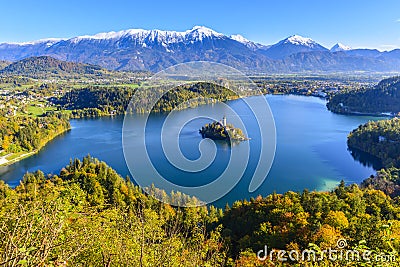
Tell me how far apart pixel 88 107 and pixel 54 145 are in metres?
11.0

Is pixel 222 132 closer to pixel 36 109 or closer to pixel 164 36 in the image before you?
pixel 36 109

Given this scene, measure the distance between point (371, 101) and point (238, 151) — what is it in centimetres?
1821

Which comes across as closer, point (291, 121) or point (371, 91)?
point (291, 121)

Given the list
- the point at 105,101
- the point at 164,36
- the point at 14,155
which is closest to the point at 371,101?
the point at 105,101

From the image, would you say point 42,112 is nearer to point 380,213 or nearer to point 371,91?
point 380,213

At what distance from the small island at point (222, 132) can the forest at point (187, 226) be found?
6.64 meters

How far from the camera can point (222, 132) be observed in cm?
1438

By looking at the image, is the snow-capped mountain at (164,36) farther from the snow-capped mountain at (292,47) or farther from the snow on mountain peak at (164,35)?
the snow-capped mountain at (292,47)

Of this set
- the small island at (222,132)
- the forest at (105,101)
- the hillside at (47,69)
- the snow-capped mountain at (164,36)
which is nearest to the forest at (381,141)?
the small island at (222,132)

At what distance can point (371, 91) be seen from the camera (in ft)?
81.1

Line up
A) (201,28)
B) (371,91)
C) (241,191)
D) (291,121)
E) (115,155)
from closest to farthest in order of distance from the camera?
(241,191) → (115,155) → (291,121) → (371,91) → (201,28)

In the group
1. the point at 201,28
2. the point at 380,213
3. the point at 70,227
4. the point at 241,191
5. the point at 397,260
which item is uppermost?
the point at 201,28

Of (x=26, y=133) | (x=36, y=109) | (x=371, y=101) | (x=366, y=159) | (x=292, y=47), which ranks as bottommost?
(x=366, y=159)

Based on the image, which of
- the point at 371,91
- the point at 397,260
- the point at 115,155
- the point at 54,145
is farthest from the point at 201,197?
the point at 371,91
